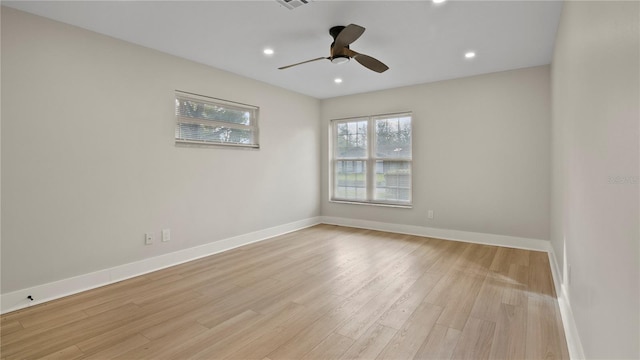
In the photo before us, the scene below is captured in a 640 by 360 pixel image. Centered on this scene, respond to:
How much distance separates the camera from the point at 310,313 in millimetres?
2350

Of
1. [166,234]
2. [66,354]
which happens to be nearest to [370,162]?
[166,234]

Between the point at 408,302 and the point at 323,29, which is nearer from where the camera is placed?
the point at 408,302

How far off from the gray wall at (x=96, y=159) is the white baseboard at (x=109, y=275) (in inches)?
2.5

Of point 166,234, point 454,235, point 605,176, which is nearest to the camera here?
point 605,176

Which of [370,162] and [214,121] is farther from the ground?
[214,121]

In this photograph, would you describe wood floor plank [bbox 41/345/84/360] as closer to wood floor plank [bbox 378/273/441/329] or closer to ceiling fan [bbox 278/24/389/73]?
wood floor plank [bbox 378/273/441/329]

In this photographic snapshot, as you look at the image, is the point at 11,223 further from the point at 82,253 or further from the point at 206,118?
the point at 206,118

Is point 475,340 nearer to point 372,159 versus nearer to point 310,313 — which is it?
point 310,313

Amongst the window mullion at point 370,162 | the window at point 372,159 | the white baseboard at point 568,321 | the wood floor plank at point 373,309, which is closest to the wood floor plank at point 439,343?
the wood floor plank at point 373,309

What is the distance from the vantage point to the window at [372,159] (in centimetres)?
516

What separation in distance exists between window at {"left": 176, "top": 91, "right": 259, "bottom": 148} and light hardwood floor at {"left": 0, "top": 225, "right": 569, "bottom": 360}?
1.64 meters

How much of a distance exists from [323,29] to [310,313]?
260 cm

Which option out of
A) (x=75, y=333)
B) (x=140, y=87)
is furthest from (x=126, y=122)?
(x=75, y=333)

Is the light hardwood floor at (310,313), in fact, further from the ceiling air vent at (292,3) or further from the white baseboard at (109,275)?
the ceiling air vent at (292,3)
